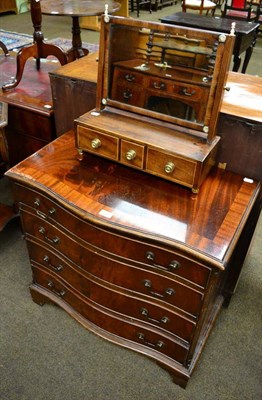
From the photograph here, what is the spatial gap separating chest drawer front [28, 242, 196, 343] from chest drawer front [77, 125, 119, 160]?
0.48 metres

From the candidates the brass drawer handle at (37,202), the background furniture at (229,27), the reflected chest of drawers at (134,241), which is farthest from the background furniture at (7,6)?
the brass drawer handle at (37,202)

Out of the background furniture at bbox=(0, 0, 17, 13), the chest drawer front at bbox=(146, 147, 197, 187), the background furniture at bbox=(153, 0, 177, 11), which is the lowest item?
the background furniture at bbox=(0, 0, 17, 13)

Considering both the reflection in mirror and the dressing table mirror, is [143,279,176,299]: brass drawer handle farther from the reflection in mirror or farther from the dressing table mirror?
the reflection in mirror

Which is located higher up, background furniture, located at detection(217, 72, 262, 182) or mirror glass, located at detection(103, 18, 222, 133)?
mirror glass, located at detection(103, 18, 222, 133)

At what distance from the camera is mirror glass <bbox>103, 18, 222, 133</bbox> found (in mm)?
1071

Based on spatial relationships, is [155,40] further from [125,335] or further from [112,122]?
[125,335]

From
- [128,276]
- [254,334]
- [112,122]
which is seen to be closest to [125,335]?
[128,276]

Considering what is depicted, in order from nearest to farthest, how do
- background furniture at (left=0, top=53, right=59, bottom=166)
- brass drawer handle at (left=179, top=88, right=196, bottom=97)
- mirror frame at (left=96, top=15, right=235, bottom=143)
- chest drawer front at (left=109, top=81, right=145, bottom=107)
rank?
mirror frame at (left=96, top=15, right=235, bottom=143) < brass drawer handle at (left=179, top=88, right=196, bottom=97) < chest drawer front at (left=109, top=81, right=145, bottom=107) < background furniture at (left=0, top=53, right=59, bottom=166)

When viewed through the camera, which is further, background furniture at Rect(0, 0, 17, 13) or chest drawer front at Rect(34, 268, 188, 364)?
background furniture at Rect(0, 0, 17, 13)

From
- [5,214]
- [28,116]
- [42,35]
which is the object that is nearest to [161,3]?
[42,35]

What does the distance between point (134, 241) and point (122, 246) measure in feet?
0.21

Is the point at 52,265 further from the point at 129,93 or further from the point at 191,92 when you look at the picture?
the point at 191,92

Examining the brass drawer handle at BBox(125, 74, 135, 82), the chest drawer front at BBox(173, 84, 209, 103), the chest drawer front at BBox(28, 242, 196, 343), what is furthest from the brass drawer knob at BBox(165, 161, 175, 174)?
the chest drawer front at BBox(28, 242, 196, 343)

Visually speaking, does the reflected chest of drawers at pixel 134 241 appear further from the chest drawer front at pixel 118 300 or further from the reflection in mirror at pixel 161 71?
the reflection in mirror at pixel 161 71
